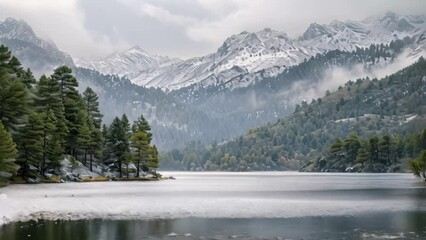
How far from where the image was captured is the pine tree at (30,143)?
315ft

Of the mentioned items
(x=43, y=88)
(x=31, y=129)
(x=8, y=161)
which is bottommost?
(x=8, y=161)

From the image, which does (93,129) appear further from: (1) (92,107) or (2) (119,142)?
(1) (92,107)

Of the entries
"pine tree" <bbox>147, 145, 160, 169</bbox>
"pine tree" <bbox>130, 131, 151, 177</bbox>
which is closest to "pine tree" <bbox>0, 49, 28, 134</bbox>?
"pine tree" <bbox>130, 131, 151, 177</bbox>

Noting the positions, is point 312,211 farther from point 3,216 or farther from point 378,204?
point 3,216

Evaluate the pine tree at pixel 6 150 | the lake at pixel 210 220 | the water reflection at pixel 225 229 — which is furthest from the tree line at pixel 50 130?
the water reflection at pixel 225 229

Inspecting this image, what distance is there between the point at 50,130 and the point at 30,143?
6378mm

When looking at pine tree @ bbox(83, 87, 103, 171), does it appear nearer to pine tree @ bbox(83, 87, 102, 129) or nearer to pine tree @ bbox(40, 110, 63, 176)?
pine tree @ bbox(83, 87, 102, 129)

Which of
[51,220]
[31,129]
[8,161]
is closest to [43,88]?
[31,129]

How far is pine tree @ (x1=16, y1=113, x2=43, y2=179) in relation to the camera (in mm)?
Answer: 95875

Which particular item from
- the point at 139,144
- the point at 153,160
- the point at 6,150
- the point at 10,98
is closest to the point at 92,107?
the point at 139,144

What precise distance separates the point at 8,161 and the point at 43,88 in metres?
40.5

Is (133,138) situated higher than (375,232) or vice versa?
(133,138)

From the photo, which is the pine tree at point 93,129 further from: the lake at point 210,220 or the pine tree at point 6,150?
the lake at point 210,220

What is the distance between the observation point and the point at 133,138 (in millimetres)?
135000
